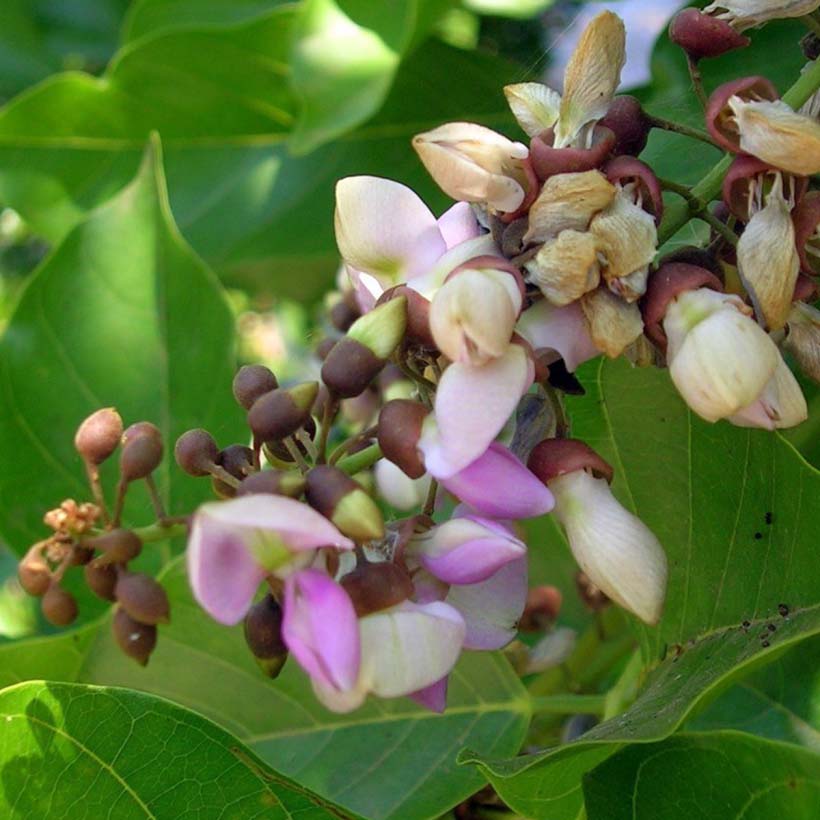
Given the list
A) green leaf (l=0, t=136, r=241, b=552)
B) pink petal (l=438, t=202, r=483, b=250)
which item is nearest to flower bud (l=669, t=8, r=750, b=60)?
pink petal (l=438, t=202, r=483, b=250)

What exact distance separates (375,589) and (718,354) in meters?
0.19

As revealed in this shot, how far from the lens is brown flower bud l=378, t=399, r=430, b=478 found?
2.03 feet

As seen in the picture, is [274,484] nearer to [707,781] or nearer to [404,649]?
[404,649]

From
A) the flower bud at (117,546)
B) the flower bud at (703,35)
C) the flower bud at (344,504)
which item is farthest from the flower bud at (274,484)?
the flower bud at (703,35)

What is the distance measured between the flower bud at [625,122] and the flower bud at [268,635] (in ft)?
0.92

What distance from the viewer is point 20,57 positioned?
1.94 m

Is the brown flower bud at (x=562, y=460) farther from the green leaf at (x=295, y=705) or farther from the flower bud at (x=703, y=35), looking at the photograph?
the green leaf at (x=295, y=705)

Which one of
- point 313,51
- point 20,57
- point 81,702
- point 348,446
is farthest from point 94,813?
point 20,57

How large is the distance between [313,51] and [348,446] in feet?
2.29

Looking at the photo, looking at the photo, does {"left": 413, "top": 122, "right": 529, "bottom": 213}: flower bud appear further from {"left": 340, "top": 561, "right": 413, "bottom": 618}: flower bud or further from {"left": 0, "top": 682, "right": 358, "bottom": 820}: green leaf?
{"left": 0, "top": 682, "right": 358, "bottom": 820}: green leaf

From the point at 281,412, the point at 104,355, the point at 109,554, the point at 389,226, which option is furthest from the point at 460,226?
the point at 104,355

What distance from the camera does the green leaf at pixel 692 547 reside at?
0.71 m

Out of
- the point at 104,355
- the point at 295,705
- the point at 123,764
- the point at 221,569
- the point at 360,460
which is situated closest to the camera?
the point at 221,569

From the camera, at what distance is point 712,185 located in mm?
671
